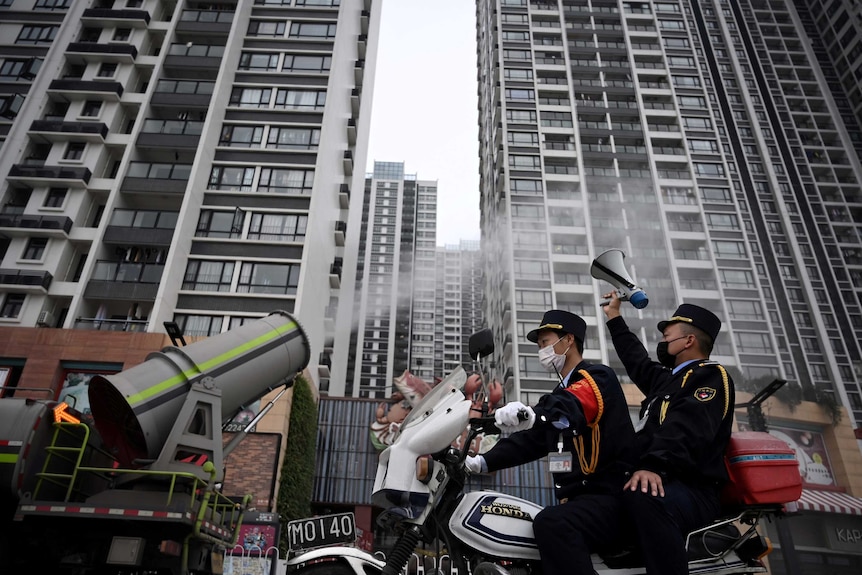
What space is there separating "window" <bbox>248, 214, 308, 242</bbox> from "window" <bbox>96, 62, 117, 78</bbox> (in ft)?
39.7

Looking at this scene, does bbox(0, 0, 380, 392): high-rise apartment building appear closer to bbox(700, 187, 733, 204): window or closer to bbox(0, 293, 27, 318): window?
bbox(0, 293, 27, 318): window

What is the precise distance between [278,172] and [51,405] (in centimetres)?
2390

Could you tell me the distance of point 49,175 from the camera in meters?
26.0

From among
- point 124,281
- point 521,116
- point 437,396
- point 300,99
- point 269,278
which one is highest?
point 521,116

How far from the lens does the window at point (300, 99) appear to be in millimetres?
29938

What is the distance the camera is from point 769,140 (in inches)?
1964

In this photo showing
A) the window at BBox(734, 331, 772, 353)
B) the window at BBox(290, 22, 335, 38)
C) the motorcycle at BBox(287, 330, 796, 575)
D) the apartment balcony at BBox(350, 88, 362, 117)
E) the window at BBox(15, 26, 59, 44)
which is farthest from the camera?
the window at BBox(734, 331, 772, 353)

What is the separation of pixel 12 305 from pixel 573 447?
92.7ft

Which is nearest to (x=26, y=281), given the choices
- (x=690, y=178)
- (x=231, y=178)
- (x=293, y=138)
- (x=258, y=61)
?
(x=231, y=178)

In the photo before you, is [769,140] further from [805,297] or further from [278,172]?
[278,172]

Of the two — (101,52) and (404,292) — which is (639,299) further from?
(404,292)

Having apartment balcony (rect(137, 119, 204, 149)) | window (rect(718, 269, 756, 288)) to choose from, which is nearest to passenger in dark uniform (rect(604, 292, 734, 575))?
apartment balcony (rect(137, 119, 204, 149))

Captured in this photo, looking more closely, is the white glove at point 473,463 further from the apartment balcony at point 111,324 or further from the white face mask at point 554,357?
the apartment balcony at point 111,324

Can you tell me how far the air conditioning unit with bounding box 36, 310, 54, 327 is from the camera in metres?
23.1
